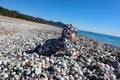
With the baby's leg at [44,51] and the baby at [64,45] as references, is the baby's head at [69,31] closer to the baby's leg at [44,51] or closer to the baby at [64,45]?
the baby at [64,45]

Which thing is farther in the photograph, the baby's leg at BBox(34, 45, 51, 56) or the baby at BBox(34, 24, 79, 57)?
the baby's leg at BBox(34, 45, 51, 56)

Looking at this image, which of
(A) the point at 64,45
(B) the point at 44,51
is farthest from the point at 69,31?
(B) the point at 44,51

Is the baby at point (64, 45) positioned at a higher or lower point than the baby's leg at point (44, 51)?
higher

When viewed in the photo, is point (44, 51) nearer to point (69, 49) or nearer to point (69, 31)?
point (69, 49)

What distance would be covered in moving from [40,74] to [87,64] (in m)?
1.91

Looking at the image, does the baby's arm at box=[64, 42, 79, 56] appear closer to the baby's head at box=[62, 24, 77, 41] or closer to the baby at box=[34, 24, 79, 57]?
the baby at box=[34, 24, 79, 57]

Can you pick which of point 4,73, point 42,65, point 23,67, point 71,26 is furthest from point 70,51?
point 4,73

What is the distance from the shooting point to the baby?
7.68m

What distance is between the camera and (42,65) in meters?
6.19

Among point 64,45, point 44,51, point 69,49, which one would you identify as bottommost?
point 44,51

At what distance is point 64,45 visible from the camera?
→ 780 centimetres

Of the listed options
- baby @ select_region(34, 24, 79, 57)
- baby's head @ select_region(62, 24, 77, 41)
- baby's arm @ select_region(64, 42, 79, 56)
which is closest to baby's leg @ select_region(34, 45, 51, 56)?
baby @ select_region(34, 24, 79, 57)

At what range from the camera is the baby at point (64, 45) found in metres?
7.68

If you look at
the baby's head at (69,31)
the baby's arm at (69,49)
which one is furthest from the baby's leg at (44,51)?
the baby's head at (69,31)
